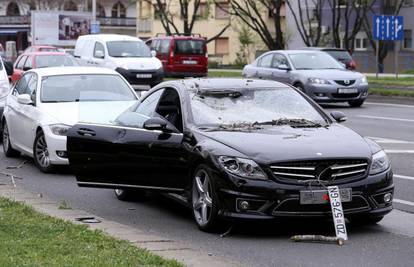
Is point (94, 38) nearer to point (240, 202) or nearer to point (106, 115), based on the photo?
point (106, 115)

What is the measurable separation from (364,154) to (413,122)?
491 inches

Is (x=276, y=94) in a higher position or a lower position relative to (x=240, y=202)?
higher

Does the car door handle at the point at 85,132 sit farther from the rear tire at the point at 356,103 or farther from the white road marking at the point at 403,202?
the rear tire at the point at 356,103

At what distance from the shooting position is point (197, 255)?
705 centimetres

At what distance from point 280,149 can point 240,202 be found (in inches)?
23.2

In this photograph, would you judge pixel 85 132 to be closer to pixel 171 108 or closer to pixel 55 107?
pixel 171 108

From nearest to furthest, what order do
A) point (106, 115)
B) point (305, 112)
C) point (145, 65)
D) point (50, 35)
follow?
point (305, 112)
point (106, 115)
point (145, 65)
point (50, 35)

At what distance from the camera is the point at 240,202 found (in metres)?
8.00

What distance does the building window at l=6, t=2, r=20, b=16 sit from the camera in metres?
102

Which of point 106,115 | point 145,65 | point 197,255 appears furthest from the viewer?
point 145,65

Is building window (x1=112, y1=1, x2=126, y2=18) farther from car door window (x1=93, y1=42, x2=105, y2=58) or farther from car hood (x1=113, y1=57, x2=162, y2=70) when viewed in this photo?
car hood (x1=113, y1=57, x2=162, y2=70)

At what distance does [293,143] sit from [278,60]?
61.8ft

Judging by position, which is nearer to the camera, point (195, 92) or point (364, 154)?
point (364, 154)

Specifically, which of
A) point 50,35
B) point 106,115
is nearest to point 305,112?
point 106,115
